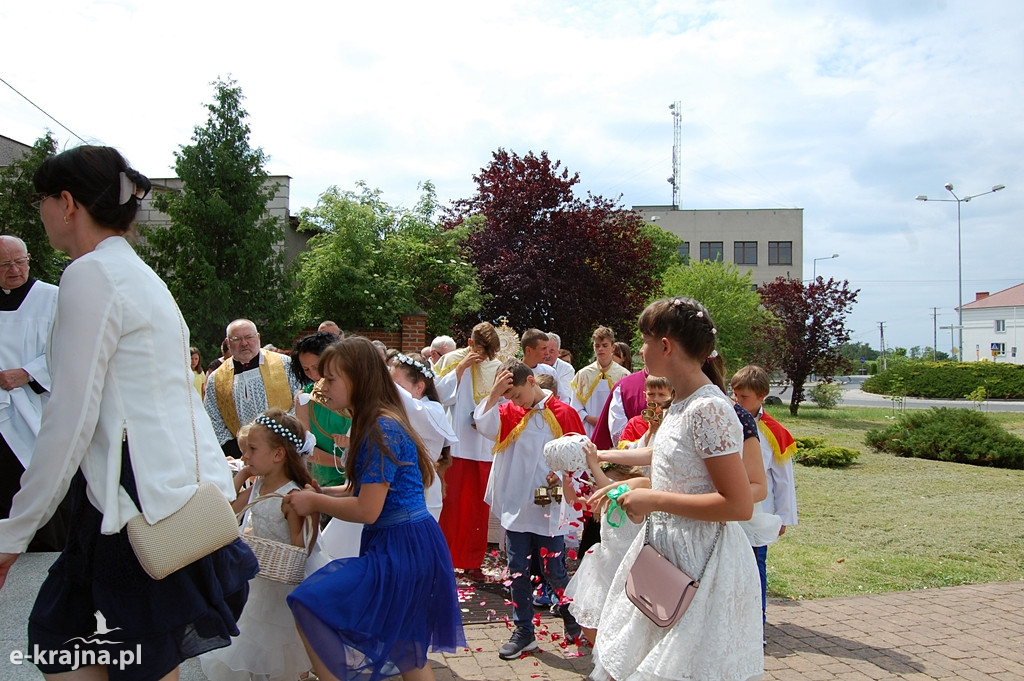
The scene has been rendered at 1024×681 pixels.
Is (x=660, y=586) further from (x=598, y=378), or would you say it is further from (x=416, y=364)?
(x=598, y=378)

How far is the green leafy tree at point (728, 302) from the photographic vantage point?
2642cm

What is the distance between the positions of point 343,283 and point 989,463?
493 inches

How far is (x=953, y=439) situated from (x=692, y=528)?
13950 millimetres

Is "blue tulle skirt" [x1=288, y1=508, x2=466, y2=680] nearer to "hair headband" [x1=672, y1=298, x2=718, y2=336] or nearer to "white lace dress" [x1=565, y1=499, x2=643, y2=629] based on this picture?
"white lace dress" [x1=565, y1=499, x2=643, y2=629]

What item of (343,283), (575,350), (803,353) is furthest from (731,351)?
(343,283)

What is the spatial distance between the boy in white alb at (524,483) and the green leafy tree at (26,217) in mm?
9733

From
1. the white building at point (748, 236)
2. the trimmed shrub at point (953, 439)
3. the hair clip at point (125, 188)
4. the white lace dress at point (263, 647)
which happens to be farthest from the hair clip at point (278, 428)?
the white building at point (748, 236)

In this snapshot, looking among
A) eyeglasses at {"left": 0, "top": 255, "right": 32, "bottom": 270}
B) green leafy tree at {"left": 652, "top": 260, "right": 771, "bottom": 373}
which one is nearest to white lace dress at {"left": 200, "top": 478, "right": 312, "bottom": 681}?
eyeglasses at {"left": 0, "top": 255, "right": 32, "bottom": 270}

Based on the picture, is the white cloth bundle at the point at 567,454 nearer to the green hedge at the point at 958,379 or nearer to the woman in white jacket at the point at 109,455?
the woman in white jacket at the point at 109,455

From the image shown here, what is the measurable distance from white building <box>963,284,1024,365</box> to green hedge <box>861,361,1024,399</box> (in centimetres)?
3127

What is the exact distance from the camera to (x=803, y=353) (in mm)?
24250

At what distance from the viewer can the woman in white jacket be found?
215 centimetres

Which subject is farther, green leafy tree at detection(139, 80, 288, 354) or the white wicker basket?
green leafy tree at detection(139, 80, 288, 354)

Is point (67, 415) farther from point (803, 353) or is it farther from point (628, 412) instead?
point (803, 353)
